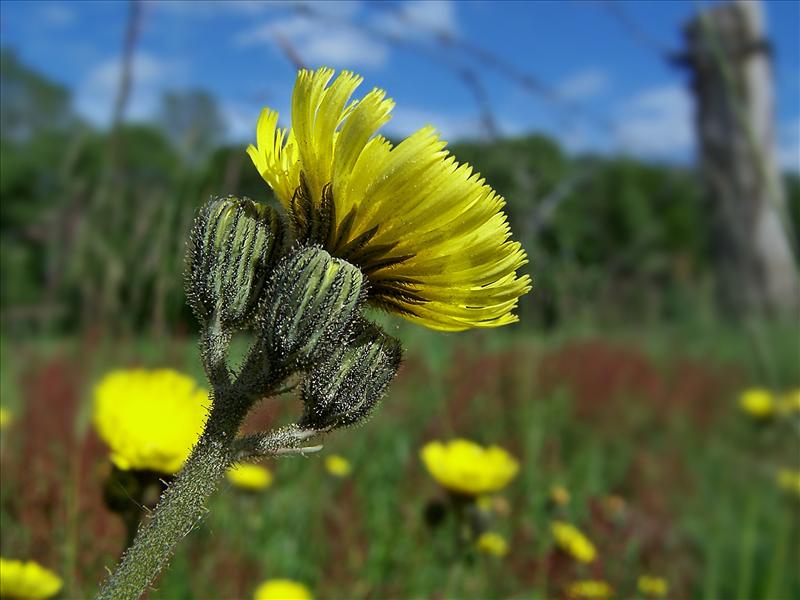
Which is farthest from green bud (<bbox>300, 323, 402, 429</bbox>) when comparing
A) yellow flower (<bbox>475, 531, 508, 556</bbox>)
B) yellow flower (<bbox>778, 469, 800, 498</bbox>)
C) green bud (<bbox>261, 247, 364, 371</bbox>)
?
yellow flower (<bbox>778, 469, 800, 498</bbox>)

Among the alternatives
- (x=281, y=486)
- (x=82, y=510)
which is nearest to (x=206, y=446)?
(x=82, y=510)

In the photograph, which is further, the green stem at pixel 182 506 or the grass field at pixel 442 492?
the grass field at pixel 442 492

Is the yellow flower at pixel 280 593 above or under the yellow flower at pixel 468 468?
under

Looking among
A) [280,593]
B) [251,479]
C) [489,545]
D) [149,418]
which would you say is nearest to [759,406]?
[489,545]

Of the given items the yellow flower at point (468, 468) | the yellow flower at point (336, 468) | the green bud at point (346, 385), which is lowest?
the yellow flower at point (336, 468)

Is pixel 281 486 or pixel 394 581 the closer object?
pixel 394 581

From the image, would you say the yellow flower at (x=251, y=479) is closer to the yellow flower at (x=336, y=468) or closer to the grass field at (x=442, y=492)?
the grass field at (x=442, y=492)

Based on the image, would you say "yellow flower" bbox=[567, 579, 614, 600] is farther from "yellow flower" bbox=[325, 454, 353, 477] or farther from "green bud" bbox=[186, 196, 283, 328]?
"green bud" bbox=[186, 196, 283, 328]

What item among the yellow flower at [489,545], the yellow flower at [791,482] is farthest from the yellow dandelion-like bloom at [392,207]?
the yellow flower at [791,482]

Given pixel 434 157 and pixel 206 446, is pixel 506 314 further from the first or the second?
pixel 206 446
